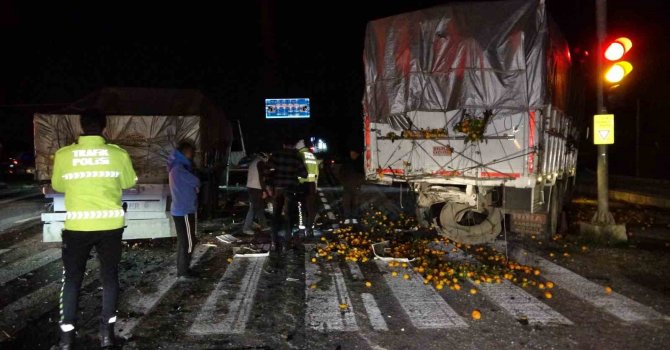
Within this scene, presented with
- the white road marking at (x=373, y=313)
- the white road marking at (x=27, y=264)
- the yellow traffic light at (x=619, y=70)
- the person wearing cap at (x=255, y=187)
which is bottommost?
the white road marking at (x=373, y=313)

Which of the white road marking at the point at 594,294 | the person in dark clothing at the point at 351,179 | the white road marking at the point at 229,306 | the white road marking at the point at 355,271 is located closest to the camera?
the white road marking at the point at 229,306

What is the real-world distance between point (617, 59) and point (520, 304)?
233 inches

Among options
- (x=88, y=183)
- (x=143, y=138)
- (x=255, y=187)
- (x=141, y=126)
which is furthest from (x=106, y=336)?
(x=141, y=126)

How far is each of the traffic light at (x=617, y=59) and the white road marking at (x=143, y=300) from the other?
8322 millimetres

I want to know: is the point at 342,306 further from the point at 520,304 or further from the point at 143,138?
the point at 143,138

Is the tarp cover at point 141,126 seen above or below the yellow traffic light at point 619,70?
below

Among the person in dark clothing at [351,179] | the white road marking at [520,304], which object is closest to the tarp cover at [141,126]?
the person in dark clothing at [351,179]

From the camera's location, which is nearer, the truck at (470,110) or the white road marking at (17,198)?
the truck at (470,110)

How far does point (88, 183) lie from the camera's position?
176 inches

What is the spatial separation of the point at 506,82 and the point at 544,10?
1.22m

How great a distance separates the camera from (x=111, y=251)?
4617mm

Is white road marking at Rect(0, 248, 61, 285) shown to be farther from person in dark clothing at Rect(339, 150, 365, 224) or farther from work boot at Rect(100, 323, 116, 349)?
person in dark clothing at Rect(339, 150, 365, 224)

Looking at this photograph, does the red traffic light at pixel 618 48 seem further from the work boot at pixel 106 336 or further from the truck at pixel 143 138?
the work boot at pixel 106 336

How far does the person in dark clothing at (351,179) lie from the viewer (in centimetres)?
1106
